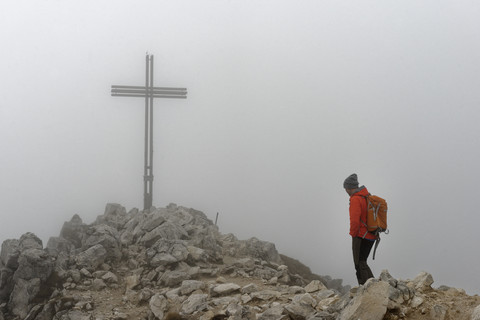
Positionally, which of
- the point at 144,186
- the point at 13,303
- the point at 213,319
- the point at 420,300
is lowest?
the point at 13,303

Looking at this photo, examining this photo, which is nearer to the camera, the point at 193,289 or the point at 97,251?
the point at 193,289

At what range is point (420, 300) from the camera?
21.8ft

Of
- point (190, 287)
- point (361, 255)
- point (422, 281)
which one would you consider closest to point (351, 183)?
point (361, 255)

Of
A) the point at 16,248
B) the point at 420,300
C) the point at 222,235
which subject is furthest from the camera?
the point at 222,235

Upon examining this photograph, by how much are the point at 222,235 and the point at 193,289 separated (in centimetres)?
708

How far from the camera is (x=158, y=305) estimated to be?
9648 mm

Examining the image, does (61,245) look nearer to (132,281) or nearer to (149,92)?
(132,281)

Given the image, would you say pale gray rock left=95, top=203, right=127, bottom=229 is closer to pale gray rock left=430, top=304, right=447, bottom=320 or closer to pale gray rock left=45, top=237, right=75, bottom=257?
pale gray rock left=45, top=237, right=75, bottom=257

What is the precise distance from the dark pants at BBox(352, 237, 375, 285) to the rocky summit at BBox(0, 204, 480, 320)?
77 centimetres

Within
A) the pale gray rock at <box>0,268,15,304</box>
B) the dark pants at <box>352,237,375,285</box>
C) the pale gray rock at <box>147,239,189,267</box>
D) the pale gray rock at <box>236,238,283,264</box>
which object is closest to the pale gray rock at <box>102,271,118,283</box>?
the pale gray rock at <box>147,239,189,267</box>

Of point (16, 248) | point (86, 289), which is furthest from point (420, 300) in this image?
point (16, 248)

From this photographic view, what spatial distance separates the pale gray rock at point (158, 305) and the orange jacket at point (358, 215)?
16.0 feet

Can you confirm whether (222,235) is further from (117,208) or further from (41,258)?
(41,258)

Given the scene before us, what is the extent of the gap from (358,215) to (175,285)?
5.88 metres
